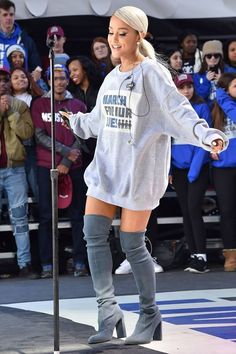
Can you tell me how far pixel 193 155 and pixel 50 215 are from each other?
1.52 meters

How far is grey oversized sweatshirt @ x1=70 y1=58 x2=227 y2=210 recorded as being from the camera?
19.9ft

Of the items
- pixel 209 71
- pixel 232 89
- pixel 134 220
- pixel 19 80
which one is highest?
pixel 209 71

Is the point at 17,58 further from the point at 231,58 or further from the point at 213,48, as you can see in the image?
the point at 231,58

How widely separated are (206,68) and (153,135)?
528 centimetres

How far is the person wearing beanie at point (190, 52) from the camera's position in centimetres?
1153

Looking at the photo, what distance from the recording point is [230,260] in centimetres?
1045

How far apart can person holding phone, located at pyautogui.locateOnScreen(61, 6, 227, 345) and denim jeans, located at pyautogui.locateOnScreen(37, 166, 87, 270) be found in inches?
162

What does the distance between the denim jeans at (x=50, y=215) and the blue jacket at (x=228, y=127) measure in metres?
1.41

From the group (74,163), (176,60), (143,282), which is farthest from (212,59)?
(143,282)

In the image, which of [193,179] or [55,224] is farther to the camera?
[193,179]

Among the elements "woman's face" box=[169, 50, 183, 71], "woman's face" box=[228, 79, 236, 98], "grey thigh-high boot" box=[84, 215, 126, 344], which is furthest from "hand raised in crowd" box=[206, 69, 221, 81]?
"grey thigh-high boot" box=[84, 215, 126, 344]

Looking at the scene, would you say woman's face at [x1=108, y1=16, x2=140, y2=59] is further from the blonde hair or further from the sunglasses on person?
the sunglasses on person

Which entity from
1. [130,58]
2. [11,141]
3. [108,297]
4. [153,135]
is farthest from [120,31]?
[11,141]

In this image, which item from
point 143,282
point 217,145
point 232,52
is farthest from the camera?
point 232,52
